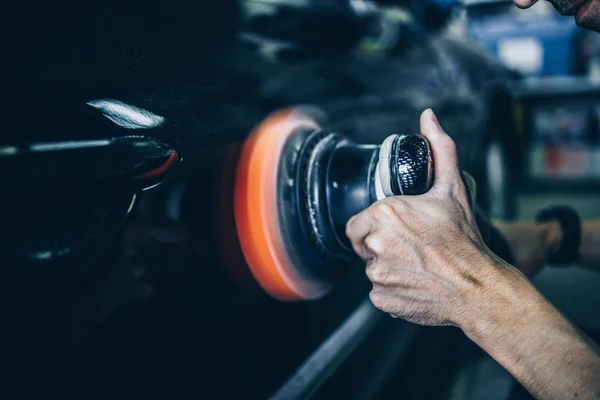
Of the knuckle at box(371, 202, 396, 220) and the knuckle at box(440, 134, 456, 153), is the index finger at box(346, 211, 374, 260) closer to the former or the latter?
the knuckle at box(371, 202, 396, 220)

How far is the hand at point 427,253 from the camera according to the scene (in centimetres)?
66

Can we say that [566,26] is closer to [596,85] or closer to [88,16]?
[596,85]

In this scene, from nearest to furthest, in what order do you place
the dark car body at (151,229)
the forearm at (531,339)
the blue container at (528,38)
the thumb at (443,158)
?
the dark car body at (151,229)
the forearm at (531,339)
the thumb at (443,158)
the blue container at (528,38)

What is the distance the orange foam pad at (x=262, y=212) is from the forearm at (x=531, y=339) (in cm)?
29

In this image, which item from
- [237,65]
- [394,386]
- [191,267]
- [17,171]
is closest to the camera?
[17,171]

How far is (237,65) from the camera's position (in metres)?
0.78

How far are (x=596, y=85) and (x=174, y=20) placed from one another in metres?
4.39

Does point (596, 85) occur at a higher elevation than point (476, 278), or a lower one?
lower

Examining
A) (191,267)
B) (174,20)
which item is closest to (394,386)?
(191,267)

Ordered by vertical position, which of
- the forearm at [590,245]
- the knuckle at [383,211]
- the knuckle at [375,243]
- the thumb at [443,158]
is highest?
the thumb at [443,158]

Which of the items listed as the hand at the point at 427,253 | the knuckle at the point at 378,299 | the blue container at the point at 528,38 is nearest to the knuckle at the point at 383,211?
the hand at the point at 427,253

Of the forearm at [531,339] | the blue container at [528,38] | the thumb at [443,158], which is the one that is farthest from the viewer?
the blue container at [528,38]

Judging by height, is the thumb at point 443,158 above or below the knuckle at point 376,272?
above

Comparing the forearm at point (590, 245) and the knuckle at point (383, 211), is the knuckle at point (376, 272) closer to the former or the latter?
the knuckle at point (383, 211)
